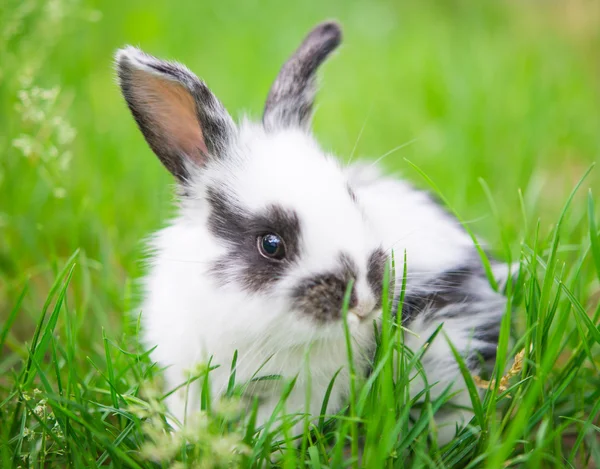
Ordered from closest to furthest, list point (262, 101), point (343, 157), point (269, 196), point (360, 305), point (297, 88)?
point (360, 305), point (269, 196), point (297, 88), point (343, 157), point (262, 101)

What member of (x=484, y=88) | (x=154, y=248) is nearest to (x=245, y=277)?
(x=154, y=248)

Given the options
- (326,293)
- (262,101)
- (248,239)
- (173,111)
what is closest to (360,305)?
(326,293)

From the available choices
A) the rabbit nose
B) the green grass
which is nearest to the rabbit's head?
the rabbit nose

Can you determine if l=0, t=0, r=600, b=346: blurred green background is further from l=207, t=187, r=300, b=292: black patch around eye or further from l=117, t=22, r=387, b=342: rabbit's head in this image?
l=207, t=187, r=300, b=292: black patch around eye

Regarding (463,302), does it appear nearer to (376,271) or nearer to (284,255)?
(376,271)

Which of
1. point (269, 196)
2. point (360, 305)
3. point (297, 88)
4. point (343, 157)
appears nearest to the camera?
point (360, 305)

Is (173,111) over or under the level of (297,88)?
under

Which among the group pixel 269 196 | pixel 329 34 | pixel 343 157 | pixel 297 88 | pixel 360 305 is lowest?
pixel 360 305
